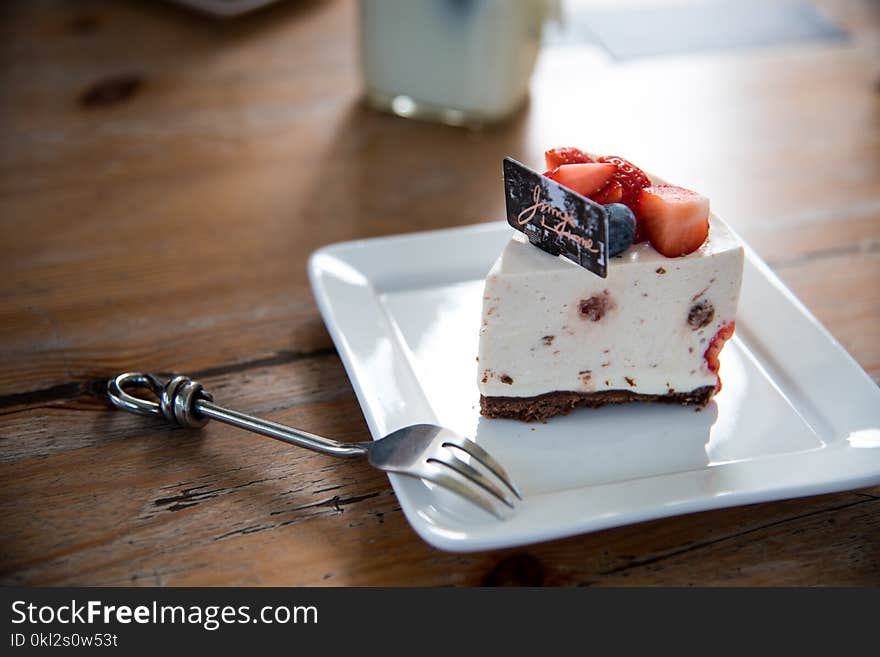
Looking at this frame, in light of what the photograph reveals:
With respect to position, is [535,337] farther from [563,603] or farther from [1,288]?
[1,288]

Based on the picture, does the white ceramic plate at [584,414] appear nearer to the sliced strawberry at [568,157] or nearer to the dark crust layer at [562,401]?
the dark crust layer at [562,401]

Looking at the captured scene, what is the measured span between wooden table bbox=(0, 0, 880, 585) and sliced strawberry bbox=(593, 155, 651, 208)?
42 centimetres

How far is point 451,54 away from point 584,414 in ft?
3.05

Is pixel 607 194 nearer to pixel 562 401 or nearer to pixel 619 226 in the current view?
pixel 619 226

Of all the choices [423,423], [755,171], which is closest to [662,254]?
[423,423]

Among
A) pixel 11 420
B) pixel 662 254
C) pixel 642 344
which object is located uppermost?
pixel 662 254

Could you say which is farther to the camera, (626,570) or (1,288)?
(1,288)

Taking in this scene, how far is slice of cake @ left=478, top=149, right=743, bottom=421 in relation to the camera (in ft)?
4.23

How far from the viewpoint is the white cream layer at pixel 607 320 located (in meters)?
1.30

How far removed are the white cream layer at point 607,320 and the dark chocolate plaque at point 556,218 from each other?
0.08 ft

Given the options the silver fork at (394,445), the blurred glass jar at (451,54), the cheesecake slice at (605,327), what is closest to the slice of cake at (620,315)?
the cheesecake slice at (605,327)

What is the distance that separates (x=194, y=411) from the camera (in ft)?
4.33

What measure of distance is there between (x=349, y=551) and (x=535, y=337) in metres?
0.38

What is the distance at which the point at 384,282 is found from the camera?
160 cm
